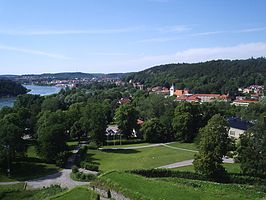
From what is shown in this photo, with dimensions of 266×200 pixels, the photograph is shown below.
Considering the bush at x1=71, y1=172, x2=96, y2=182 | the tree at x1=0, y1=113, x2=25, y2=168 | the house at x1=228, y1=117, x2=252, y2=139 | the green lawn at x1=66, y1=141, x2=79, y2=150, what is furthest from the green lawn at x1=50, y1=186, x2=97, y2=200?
the house at x1=228, y1=117, x2=252, y2=139

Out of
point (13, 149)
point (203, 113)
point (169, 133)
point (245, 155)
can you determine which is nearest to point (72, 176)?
point (13, 149)

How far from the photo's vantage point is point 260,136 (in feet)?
113

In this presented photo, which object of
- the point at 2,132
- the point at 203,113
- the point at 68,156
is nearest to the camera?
the point at 2,132

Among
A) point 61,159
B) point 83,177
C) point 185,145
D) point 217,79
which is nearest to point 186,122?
point 185,145

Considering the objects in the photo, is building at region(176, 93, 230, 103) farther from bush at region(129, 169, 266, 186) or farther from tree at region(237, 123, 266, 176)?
bush at region(129, 169, 266, 186)

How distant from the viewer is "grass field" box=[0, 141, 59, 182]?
38.7 metres

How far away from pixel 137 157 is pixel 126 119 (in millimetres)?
15241

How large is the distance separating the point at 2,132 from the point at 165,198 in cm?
2720

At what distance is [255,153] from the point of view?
3353cm

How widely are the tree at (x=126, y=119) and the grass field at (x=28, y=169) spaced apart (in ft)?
64.9

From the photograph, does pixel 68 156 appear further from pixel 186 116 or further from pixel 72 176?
pixel 186 116

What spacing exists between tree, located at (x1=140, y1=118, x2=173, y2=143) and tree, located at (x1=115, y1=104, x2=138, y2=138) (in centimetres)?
290

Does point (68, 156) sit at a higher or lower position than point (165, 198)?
lower

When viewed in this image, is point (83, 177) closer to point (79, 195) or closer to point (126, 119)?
point (79, 195)
